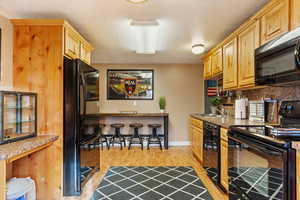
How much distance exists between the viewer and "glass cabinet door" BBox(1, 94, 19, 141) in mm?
2096

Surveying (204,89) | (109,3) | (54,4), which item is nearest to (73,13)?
(54,4)

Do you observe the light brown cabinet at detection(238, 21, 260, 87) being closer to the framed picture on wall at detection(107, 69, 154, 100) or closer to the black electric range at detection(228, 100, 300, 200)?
the black electric range at detection(228, 100, 300, 200)

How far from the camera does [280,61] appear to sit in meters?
1.88

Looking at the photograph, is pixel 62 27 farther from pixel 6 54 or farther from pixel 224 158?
pixel 224 158

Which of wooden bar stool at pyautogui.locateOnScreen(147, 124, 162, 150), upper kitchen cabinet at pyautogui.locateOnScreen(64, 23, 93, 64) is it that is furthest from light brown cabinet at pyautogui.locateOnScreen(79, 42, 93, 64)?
wooden bar stool at pyautogui.locateOnScreen(147, 124, 162, 150)

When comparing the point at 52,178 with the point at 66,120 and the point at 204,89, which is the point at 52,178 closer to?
the point at 66,120

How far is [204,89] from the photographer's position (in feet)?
19.2

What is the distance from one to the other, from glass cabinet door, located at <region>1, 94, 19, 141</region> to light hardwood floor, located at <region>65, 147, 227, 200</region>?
A: 3.89 ft

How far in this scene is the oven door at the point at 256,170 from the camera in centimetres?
143

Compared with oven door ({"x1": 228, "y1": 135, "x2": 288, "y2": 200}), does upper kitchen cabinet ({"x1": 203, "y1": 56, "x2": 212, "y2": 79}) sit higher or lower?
higher

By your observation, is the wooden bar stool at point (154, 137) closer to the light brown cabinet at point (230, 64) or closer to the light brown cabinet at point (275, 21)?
the light brown cabinet at point (230, 64)

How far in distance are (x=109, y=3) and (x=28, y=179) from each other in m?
2.17

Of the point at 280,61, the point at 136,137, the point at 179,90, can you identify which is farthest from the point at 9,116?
the point at 179,90

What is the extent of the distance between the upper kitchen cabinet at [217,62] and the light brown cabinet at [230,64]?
0.17 m
